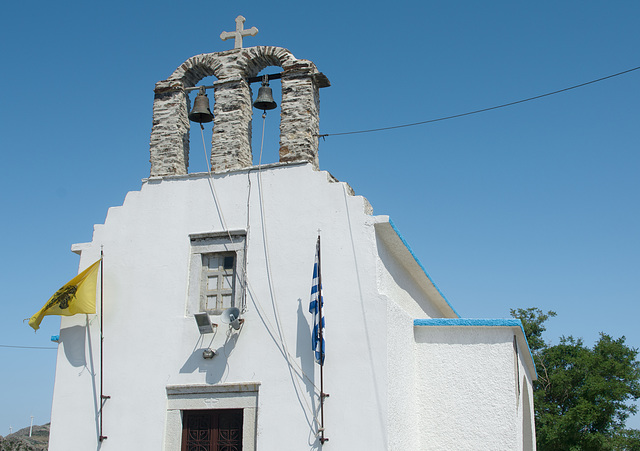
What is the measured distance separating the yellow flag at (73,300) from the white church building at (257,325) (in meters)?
0.20

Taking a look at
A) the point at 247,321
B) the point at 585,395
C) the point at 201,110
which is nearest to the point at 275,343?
the point at 247,321

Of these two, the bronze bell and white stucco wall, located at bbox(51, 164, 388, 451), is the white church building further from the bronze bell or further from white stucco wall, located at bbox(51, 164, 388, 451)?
the bronze bell

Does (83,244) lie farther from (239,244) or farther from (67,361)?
(239,244)

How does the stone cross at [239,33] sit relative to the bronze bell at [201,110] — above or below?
above

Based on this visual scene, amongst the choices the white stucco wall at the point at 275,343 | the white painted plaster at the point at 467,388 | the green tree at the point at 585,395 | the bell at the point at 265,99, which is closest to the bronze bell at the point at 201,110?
the bell at the point at 265,99

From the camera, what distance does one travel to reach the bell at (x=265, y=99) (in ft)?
33.2

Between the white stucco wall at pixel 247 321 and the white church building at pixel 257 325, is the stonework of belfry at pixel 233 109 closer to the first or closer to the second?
the white church building at pixel 257 325

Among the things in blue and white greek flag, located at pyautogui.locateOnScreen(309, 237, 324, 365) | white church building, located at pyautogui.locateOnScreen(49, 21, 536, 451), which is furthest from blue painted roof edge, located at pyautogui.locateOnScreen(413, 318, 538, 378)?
blue and white greek flag, located at pyautogui.locateOnScreen(309, 237, 324, 365)

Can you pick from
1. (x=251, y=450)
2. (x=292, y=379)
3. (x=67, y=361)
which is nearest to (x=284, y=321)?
(x=292, y=379)

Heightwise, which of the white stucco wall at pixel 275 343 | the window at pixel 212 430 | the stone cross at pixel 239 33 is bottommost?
the window at pixel 212 430

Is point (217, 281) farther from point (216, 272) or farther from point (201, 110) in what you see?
point (201, 110)

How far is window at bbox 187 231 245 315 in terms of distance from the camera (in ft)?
30.9

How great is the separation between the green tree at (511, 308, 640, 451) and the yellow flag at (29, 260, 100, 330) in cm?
1649

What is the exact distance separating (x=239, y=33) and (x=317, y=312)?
14.5 feet
